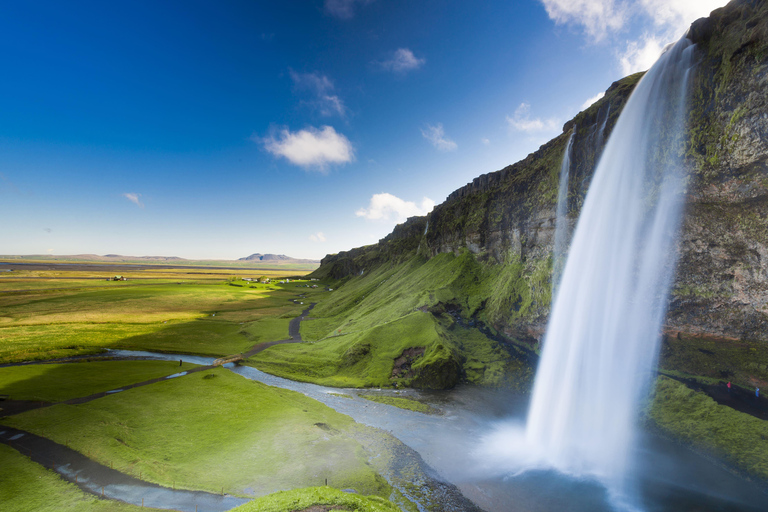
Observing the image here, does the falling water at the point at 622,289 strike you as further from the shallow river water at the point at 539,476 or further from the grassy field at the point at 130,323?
the grassy field at the point at 130,323

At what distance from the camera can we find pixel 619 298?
35969mm

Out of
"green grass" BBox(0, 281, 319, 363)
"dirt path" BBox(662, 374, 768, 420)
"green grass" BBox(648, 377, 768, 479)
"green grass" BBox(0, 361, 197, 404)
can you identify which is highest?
"dirt path" BBox(662, 374, 768, 420)

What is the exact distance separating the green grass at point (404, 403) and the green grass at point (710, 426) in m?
24.6

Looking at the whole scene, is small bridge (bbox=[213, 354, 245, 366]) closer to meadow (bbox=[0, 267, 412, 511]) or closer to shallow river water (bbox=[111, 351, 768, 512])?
meadow (bbox=[0, 267, 412, 511])

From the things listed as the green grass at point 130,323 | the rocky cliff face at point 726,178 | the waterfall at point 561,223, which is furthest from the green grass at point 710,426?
the green grass at point 130,323

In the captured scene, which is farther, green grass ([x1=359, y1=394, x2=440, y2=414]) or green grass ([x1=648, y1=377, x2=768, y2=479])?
green grass ([x1=359, y1=394, x2=440, y2=414])

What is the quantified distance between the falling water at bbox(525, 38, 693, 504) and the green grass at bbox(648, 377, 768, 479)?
2.22m

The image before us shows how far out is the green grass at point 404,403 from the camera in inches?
1508

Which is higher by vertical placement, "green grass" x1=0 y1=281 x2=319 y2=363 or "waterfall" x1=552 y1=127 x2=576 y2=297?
"waterfall" x1=552 y1=127 x2=576 y2=297

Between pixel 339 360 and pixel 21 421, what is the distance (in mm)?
37411

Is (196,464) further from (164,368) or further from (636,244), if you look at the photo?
(636,244)

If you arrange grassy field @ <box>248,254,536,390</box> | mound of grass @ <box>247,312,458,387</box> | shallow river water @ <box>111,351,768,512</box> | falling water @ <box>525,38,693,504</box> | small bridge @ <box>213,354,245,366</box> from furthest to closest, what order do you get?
1. small bridge @ <box>213,354,245,366</box>
2. mound of grass @ <box>247,312,458,387</box>
3. grassy field @ <box>248,254,536,390</box>
4. falling water @ <box>525,38,693,504</box>
5. shallow river water @ <box>111,351,768,512</box>

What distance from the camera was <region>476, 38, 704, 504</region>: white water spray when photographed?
105 ft

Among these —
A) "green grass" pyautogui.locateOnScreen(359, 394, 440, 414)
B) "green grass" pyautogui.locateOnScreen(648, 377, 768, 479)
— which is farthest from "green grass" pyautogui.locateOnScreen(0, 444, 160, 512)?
"green grass" pyautogui.locateOnScreen(648, 377, 768, 479)
